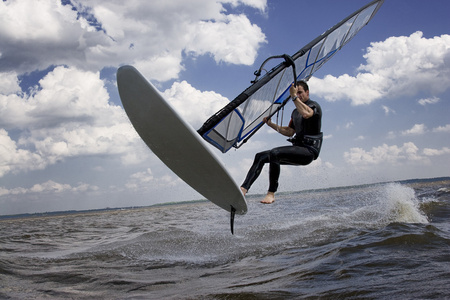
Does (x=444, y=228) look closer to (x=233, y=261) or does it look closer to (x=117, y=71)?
(x=233, y=261)

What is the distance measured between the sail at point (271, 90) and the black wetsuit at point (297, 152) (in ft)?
2.01

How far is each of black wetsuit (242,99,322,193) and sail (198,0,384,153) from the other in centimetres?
61

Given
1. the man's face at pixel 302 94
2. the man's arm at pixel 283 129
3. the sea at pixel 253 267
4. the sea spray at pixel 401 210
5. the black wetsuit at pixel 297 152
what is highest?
the man's face at pixel 302 94

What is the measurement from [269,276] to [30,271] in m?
3.72

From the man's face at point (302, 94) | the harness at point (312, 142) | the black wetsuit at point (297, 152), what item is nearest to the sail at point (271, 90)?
the man's face at point (302, 94)

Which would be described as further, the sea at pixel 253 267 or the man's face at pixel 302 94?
the man's face at pixel 302 94

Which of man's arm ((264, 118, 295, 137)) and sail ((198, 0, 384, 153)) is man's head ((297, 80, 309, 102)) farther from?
man's arm ((264, 118, 295, 137))

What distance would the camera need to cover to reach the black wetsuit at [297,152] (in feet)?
15.4

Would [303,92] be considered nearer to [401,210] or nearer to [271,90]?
[271,90]

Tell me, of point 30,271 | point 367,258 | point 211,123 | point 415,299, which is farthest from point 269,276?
point 30,271

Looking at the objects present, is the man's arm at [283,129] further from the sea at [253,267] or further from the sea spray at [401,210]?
the sea spray at [401,210]

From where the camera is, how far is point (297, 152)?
4730 mm

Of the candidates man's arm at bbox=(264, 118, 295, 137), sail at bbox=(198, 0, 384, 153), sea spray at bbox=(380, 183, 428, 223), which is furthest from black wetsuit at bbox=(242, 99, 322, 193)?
sea spray at bbox=(380, 183, 428, 223)

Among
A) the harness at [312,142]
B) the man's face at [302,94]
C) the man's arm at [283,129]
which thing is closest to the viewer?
the harness at [312,142]
